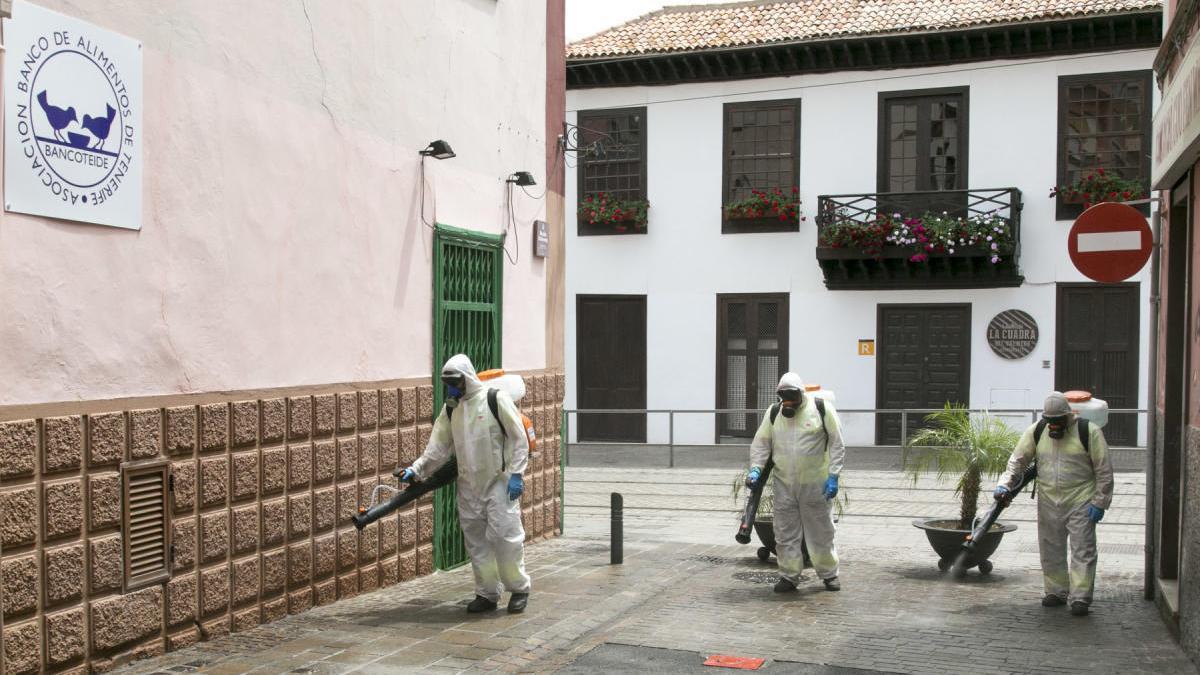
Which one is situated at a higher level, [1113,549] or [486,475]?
[486,475]

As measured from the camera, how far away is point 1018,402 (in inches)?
854

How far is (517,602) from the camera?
8.37 meters

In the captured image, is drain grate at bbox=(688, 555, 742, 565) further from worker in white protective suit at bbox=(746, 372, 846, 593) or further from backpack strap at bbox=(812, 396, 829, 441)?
backpack strap at bbox=(812, 396, 829, 441)

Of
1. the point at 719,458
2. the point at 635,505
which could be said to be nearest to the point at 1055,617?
the point at 635,505

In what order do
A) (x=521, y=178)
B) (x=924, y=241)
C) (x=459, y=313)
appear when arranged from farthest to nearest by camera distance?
1. (x=924, y=241)
2. (x=521, y=178)
3. (x=459, y=313)

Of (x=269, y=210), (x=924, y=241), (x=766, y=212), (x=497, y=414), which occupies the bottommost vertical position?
(x=497, y=414)

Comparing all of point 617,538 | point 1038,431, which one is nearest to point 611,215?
point 617,538

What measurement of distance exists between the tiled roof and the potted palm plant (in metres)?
13.1

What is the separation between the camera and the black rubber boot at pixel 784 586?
934 cm

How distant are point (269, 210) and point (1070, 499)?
5.85 m

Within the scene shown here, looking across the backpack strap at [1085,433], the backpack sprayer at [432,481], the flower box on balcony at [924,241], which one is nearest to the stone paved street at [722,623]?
the backpack sprayer at [432,481]

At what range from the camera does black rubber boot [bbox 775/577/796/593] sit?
30.6 ft

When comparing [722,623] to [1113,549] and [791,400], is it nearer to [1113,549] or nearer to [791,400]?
[791,400]

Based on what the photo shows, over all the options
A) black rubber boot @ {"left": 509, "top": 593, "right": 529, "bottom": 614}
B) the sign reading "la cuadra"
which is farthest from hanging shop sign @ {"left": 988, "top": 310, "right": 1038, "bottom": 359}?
the sign reading "la cuadra"
